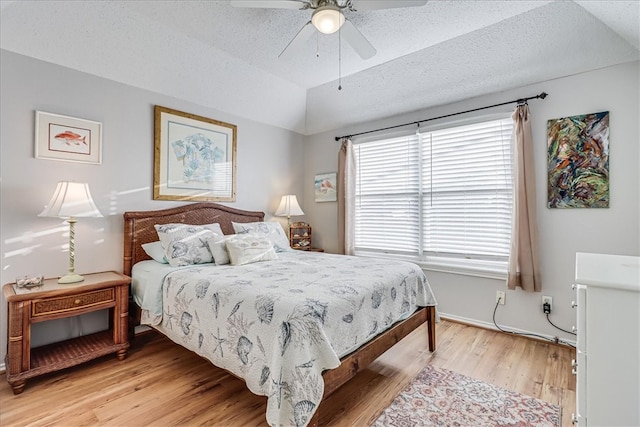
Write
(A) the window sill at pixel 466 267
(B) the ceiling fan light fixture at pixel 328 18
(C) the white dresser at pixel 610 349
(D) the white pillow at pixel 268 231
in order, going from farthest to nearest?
(D) the white pillow at pixel 268 231 < (A) the window sill at pixel 466 267 < (B) the ceiling fan light fixture at pixel 328 18 < (C) the white dresser at pixel 610 349

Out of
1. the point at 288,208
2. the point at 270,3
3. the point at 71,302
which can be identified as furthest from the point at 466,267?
the point at 71,302

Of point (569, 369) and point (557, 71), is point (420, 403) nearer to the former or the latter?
point (569, 369)

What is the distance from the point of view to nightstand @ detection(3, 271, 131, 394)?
6.36 feet

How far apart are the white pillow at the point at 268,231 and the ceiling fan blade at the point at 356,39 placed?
2020 millimetres

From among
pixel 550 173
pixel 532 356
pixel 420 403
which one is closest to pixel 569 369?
pixel 532 356

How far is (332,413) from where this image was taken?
1772 millimetres

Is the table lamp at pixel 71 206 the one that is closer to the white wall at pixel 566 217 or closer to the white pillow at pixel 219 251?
the white pillow at pixel 219 251

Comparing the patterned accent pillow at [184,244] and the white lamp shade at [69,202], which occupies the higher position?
the white lamp shade at [69,202]

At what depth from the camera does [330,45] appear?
9.36 ft

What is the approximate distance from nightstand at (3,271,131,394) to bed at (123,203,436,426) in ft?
0.68

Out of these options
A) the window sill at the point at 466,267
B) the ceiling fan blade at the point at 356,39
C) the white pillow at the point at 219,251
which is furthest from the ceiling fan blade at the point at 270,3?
the window sill at the point at 466,267

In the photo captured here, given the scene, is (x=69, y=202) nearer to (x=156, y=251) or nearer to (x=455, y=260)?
(x=156, y=251)

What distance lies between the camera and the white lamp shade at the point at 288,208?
4000 millimetres

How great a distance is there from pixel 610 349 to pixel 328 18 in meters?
2.10
